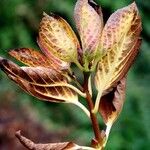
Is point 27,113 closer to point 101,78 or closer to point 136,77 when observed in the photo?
point 136,77

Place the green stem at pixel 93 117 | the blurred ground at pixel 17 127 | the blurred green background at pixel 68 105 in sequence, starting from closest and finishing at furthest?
the green stem at pixel 93 117, the blurred ground at pixel 17 127, the blurred green background at pixel 68 105

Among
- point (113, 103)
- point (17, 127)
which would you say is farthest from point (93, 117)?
point (17, 127)

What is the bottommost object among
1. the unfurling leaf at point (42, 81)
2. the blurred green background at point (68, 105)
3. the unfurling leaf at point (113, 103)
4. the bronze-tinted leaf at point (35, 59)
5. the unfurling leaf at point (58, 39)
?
the blurred green background at point (68, 105)

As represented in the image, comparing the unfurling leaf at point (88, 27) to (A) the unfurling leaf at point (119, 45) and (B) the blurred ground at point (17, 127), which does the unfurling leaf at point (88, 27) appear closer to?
(A) the unfurling leaf at point (119, 45)

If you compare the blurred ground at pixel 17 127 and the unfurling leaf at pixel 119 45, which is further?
the blurred ground at pixel 17 127

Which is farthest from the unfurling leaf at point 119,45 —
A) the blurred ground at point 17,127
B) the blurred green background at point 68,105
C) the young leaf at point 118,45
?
the blurred green background at point 68,105

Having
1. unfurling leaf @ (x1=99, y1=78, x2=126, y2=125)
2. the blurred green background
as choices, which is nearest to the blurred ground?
the blurred green background
